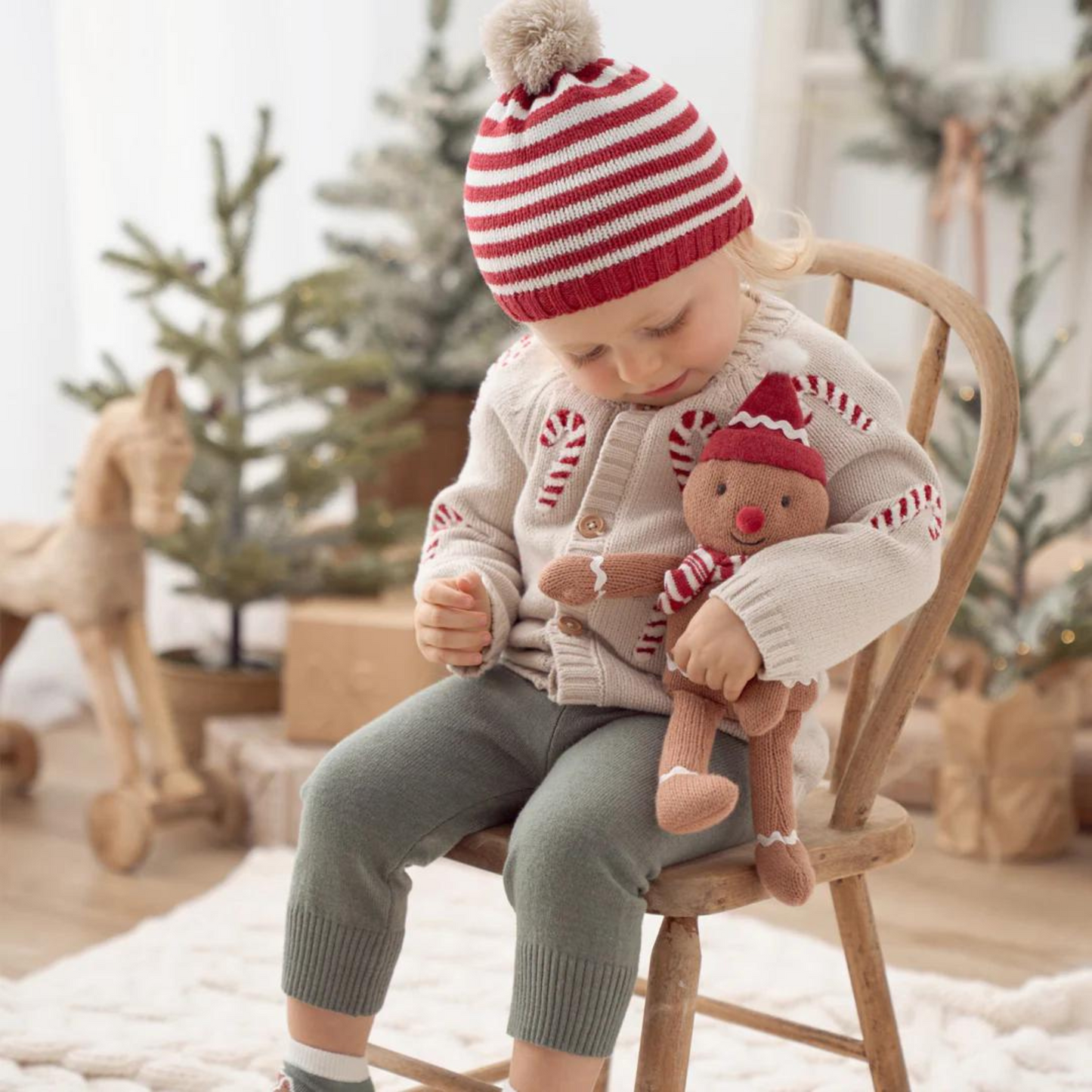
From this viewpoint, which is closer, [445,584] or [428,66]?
[445,584]

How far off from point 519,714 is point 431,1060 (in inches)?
22.2

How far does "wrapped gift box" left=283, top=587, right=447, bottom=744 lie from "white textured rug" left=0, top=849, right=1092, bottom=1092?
0.33m

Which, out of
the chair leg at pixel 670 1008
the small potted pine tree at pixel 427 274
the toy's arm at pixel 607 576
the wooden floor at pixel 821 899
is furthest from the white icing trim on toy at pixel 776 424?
the small potted pine tree at pixel 427 274

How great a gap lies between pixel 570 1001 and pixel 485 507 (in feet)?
1.39

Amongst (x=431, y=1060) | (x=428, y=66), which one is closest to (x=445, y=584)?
(x=431, y=1060)

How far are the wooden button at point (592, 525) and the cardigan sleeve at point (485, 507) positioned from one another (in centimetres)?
9

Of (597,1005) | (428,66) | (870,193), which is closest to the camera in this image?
(597,1005)

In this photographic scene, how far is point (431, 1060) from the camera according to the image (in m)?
1.57

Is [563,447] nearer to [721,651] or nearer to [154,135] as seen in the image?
[721,651]

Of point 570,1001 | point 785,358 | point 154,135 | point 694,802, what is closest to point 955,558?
point 785,358

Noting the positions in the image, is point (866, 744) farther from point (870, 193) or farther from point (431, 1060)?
point (870, 193)

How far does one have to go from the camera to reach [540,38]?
1066 mm

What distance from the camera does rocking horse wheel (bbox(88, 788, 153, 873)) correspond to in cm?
204

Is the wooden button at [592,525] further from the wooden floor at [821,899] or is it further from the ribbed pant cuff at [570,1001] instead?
the wooden floor at [821,899]
